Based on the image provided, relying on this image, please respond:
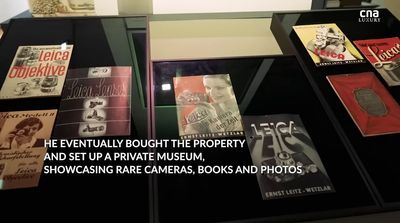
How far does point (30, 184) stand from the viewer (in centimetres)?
69

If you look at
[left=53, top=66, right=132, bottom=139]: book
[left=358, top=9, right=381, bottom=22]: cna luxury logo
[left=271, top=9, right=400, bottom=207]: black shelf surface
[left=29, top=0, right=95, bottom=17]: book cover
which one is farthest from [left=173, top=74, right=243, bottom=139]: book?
[left=358, top=9, right=381, bottom=22]: cna luxury logo

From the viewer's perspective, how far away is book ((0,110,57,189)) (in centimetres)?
70

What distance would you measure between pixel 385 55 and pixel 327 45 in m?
0.21

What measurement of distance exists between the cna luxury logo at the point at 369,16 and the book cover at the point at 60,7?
1077 mm

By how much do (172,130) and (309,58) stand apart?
0.56 m

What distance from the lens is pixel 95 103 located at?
85cm

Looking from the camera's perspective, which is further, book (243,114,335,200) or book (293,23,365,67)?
book (293,23,365,67)

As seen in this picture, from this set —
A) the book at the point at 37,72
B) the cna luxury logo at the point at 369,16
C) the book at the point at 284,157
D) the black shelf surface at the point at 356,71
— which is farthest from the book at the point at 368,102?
the book at the point at 37,72

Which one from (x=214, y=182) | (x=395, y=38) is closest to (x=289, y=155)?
(x=214, y=182)

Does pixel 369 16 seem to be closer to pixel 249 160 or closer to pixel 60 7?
pixel 249 160

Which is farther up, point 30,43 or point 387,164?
point 30,43

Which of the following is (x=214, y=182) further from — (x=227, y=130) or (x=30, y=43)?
(x=30, y=43)

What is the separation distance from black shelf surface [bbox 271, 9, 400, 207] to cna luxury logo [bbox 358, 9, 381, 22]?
0.02 metres

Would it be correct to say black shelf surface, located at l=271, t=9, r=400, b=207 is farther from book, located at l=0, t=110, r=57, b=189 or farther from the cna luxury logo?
book, located at l=0, t=110, r=57, b=189
